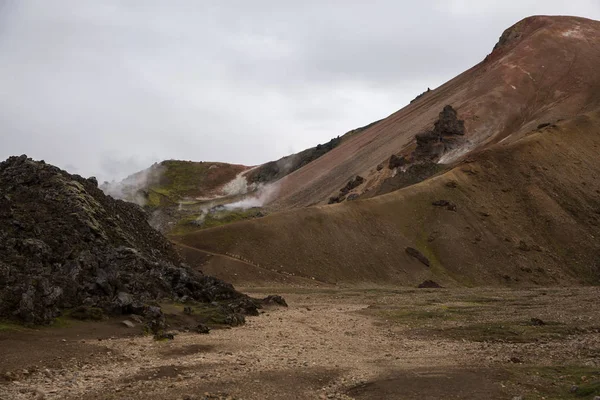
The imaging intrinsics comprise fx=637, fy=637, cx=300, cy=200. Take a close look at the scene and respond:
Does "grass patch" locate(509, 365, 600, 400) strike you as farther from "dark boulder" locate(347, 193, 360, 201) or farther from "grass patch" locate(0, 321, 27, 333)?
"dark boulder" locate(347, 193, 360, 201)

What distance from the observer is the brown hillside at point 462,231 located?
64.8m

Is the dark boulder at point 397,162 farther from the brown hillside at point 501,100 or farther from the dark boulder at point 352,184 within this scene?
the dark boulder at point 352,184

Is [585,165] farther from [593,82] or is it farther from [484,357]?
[484,357]

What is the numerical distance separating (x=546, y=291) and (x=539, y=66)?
8244 cm

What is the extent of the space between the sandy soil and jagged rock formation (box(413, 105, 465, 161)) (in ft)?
211

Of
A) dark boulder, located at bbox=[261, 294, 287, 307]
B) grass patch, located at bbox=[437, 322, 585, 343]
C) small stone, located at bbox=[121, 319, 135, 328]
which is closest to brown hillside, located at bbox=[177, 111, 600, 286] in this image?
dark boulder, located at bbox=[261, 294, 287, 307]

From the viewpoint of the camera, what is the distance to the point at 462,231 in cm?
7144

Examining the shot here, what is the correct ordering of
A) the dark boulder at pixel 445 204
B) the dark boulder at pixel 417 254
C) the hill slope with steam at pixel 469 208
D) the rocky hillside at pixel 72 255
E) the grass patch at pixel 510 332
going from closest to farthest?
1. the rocky hillside at pixel 72 255
2. the grass patch at pixel 510 332
3. the hill slope with steam at pixel 469 208
4. the dark boulder at pixel 417 254
5. the dark boulder at pixel 445 204

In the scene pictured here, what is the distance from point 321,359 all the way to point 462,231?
51516mm

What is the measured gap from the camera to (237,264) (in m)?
61.8

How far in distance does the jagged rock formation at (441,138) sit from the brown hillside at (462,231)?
14.1 meters

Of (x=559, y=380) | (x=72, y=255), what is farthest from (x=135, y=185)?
(x=559, y=380)

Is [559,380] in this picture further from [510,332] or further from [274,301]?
[274,301]

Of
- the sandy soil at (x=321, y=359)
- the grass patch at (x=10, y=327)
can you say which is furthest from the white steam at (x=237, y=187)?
the grass patch at (x=10, y=327)
